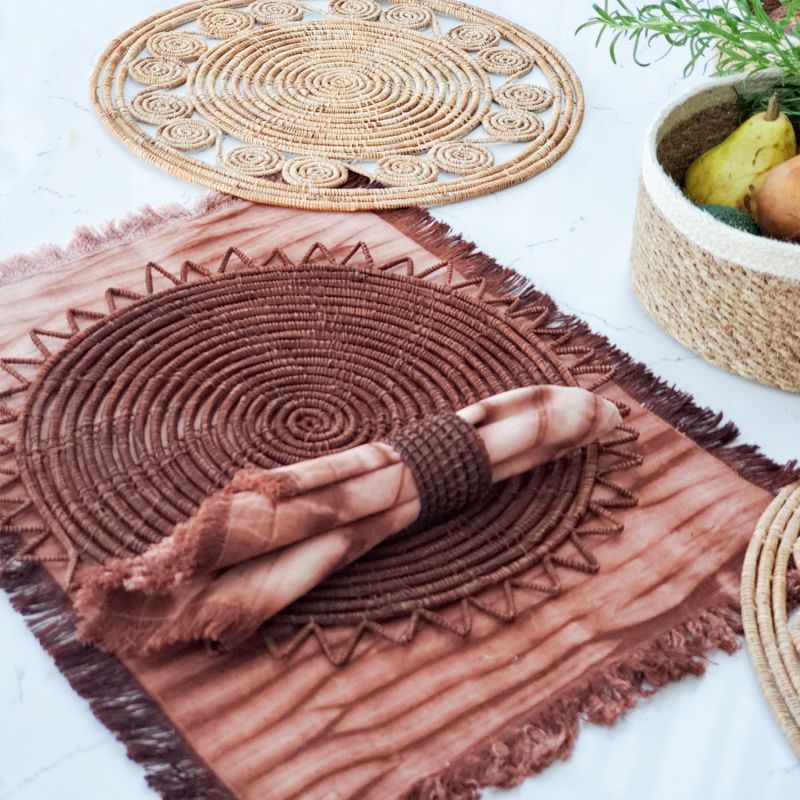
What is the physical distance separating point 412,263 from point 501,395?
316 millimetres

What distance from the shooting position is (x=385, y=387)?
1096mm

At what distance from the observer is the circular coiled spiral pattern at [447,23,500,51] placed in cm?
176

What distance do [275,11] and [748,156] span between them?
2.98 feet

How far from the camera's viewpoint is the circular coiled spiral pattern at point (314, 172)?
141cm

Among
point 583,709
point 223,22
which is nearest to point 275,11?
point 223,22

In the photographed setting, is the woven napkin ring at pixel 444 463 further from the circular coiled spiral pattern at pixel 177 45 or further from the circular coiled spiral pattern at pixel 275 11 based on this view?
the circular coiled spiral pattern at pixel 275 11

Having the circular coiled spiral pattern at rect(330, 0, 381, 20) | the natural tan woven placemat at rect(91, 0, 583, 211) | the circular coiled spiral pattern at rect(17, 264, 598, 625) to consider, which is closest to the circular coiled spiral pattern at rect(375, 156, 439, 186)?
the natural tan woven placemat at rect(91, 0, 583, 211)

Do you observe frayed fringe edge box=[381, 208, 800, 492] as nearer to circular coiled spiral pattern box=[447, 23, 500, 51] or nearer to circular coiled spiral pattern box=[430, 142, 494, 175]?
circular coiled spiral pattern box=[430, 142, 494, 175]

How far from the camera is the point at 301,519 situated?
0.87 metres

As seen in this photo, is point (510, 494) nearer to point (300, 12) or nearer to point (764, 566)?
point (764, 566)

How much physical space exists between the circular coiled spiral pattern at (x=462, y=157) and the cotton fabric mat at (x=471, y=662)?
0.43 metres

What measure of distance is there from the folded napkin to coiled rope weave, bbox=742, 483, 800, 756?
18cm

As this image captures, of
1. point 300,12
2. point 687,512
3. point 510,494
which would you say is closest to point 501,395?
point 510,494

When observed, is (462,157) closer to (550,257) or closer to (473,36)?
(550,257)
